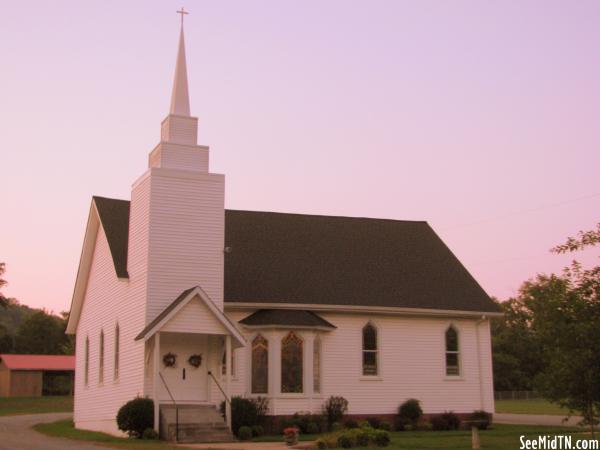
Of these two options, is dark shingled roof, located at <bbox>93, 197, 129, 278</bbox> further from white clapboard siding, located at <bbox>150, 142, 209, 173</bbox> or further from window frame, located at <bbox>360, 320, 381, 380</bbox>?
window frame, located at <bbox>360, 320, 381, 380</bbox>

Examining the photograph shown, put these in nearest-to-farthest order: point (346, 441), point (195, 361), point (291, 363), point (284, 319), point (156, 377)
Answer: point (346, 441), point (156, 377), point (195, 361), point (284, 319), point (291, 363)

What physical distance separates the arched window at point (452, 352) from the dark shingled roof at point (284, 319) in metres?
5.57

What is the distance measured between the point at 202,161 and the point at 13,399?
128 feet

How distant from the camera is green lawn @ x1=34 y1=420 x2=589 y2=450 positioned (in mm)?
24203

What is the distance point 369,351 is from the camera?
114 feet

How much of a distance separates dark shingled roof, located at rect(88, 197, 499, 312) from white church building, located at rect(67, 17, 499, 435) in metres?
0.07

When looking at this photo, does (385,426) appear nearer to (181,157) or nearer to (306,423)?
(306,423)

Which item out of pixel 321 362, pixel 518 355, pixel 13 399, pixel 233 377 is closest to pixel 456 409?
pixel 321 362

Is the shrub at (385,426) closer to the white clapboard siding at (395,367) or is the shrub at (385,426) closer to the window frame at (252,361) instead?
the white clapboard siding at (395,367)

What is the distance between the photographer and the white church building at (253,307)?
30219mm

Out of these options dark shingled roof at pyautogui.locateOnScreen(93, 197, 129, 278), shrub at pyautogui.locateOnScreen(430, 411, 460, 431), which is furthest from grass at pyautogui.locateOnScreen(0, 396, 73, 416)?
shrub at pyautogui.locateOnScreen(430, 411, 460, 431)

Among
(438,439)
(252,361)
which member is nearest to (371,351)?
(252,361)

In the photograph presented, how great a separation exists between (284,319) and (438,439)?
763 centimetres

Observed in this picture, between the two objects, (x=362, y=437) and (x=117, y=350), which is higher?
(x=117, y=350)
